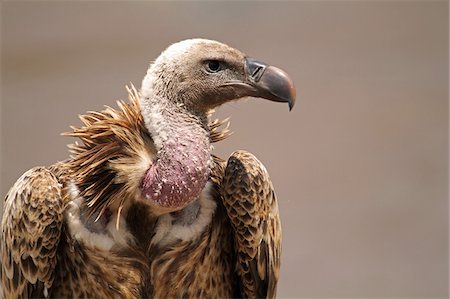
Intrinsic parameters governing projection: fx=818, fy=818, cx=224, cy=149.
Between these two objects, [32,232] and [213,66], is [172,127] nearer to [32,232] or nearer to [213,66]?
[213,66]

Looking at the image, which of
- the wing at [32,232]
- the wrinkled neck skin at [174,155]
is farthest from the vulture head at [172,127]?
the wing at [32,232]

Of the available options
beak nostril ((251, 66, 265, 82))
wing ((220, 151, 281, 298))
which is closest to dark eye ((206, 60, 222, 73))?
beak nostril ((251, 66, 265, 82))

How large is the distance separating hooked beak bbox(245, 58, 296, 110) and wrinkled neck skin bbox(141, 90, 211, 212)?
208mm

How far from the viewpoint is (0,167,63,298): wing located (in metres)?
2.51

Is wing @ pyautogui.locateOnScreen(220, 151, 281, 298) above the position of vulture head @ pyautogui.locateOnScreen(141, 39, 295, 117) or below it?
below

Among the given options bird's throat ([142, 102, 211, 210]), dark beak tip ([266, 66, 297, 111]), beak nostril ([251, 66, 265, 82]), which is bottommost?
bird's throat ([142, 102, 211, 210])

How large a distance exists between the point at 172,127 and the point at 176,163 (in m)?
0.12

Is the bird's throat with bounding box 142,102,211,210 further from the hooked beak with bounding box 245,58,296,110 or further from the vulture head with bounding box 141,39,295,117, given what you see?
the hooked beak with bounding box 245,58,296,110

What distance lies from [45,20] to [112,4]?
17.5 inches

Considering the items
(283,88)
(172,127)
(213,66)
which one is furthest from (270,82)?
(172,127)

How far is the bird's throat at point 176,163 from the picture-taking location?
7.86 ft

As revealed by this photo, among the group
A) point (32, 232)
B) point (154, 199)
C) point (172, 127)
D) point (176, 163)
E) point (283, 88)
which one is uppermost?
point (283, 88)

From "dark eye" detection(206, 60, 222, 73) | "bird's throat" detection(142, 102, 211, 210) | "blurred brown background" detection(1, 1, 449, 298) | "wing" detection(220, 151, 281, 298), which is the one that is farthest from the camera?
"blurred brown background" detection(1, 1, 449, 298)

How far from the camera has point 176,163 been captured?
2395 mm
